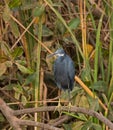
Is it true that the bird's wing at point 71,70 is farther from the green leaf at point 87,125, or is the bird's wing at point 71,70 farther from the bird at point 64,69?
the green leaf at point 87,125

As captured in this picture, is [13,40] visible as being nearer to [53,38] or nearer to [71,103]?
[53,38]

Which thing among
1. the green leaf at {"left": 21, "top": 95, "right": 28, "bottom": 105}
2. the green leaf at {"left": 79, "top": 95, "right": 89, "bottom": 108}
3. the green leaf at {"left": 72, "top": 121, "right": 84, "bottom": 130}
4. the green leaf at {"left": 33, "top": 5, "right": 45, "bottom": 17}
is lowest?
the green leaf at {"left": 72, "top": 121, "right": 84, "bottom": 130}

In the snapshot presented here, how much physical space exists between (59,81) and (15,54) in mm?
193

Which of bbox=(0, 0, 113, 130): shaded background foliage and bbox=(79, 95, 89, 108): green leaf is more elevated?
bbox=(0, 0, 113, 130): shaded background foliage

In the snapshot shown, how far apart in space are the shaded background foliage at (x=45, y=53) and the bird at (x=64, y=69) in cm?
5

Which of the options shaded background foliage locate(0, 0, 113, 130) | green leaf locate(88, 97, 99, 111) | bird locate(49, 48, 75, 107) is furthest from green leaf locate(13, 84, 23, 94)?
green leaf locate(88, 97, 99, 111)

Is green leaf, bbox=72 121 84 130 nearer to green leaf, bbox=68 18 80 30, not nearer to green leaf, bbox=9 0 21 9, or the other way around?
green leaf, bbox=68 18 80 30

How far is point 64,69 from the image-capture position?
67.6 inches

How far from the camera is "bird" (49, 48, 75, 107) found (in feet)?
5.56

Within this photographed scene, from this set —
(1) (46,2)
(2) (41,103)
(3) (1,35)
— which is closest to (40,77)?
(2) (41,103)

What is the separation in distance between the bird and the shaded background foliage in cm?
5

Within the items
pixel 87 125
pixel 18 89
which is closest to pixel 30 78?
pixel 18 89

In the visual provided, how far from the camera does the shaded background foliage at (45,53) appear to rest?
1708mm

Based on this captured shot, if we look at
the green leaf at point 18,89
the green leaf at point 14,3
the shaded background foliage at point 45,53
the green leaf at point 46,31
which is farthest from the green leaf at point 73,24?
the green leaf at point 18,89
